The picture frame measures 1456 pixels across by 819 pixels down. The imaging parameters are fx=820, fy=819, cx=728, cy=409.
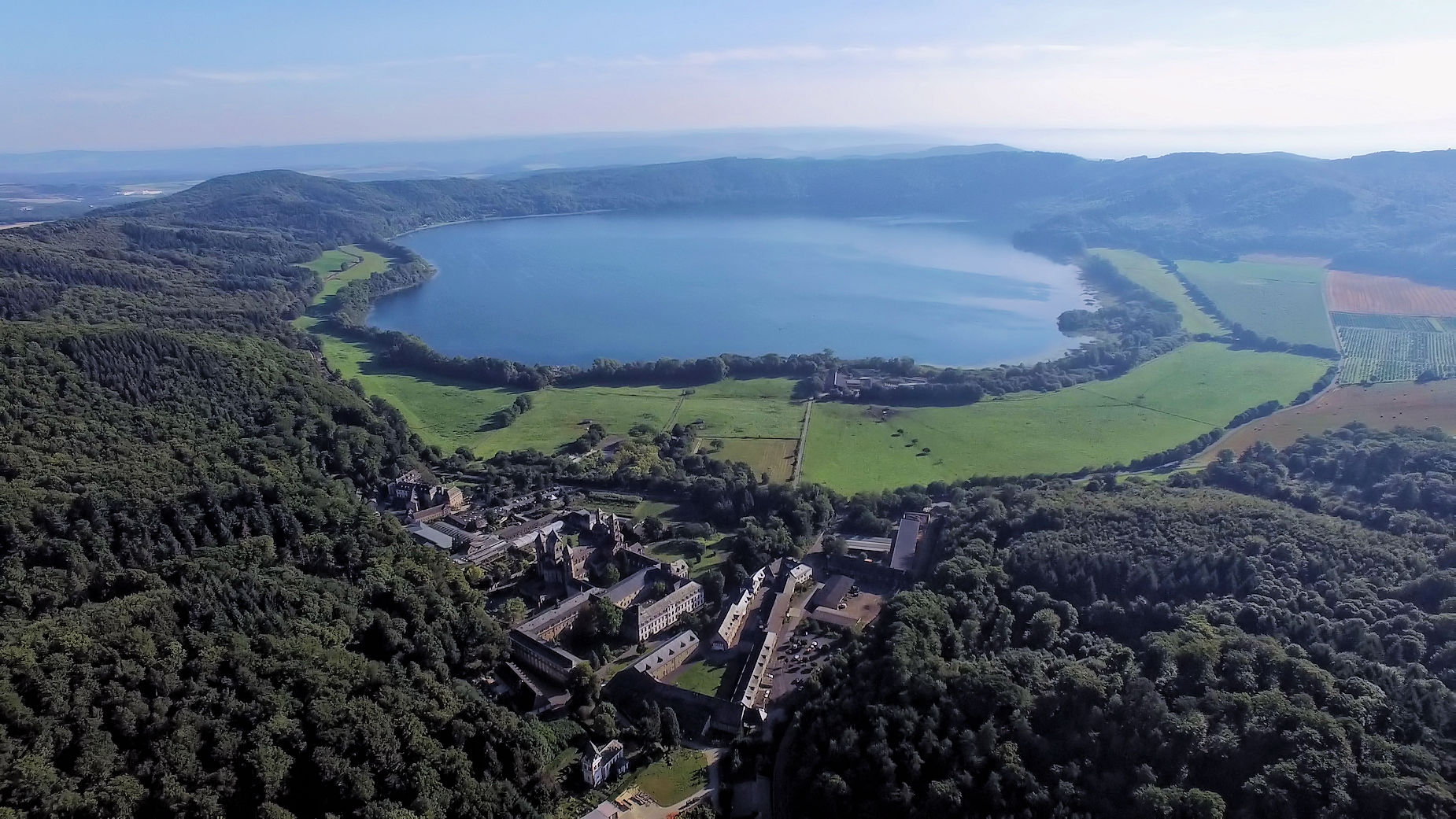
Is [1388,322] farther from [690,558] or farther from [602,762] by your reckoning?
A: [602,762]

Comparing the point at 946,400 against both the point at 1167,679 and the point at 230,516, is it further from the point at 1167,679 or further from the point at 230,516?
the point at 230,516

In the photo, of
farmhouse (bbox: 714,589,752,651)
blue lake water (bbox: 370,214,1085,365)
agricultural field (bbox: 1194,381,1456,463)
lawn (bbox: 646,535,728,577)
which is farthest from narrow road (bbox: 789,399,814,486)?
agricultural field (bbox: 1194,381,1456,463)

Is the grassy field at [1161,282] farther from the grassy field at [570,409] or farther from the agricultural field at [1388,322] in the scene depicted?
the grassy field at [570,409]

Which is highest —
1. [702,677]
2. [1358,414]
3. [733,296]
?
[733,296]

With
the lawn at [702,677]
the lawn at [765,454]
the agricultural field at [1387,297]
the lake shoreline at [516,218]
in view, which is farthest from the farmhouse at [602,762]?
the lake shoreline at [516,218]

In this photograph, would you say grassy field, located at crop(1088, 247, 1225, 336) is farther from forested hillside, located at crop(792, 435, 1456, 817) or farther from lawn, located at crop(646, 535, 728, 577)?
lawn, located at crop(646, 535, 728, 577)

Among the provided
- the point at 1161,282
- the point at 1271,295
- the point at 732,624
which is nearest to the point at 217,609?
the point at 732,624

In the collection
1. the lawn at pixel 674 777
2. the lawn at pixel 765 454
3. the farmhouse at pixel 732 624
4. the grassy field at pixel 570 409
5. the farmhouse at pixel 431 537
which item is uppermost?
the grassy field at pixel 570 409
